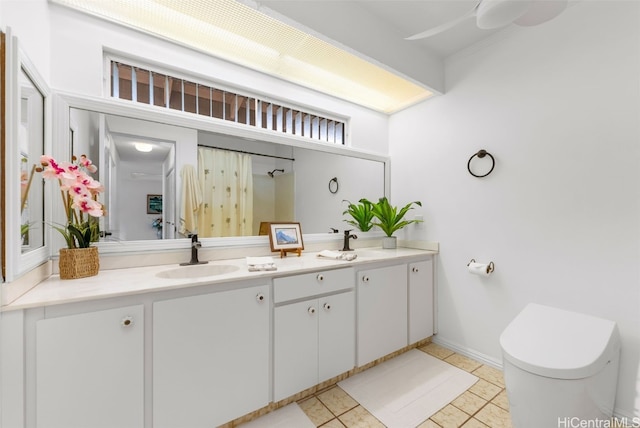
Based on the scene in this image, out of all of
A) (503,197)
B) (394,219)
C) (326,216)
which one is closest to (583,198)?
(503,197)

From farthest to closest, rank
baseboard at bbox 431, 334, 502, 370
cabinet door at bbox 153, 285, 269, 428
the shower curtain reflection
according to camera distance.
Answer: baseboard at bbox 431, 334, 502, 370 < the shower curtain reflection < cabinet door at bbox 153, 285, 269, 428

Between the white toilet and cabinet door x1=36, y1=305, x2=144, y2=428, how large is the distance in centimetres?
171

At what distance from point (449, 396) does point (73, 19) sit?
3203 mm

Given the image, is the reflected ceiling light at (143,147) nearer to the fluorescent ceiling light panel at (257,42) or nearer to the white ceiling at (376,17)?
the fluorescent ceiling light panel at (257,42)

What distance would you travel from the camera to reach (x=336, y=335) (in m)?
1.78

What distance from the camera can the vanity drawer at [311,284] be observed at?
154 centimetres

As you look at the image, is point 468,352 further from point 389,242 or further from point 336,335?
point 336,335

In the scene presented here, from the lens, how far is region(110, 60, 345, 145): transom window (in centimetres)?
171

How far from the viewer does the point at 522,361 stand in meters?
1.21

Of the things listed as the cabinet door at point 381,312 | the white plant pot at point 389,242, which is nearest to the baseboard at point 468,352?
the cabinet door at point 381,312

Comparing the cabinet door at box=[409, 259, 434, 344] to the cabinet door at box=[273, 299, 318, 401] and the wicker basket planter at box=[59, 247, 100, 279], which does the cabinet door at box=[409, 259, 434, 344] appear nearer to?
the cabinet door at box=[273, 299, 318, 401]

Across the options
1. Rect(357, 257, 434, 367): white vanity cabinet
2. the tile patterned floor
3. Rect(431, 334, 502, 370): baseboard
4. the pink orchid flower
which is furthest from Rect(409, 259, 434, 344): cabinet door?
the pink orchid flower

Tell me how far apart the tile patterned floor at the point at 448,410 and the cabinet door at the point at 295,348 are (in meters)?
0.15

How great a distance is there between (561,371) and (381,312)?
1.06 m
